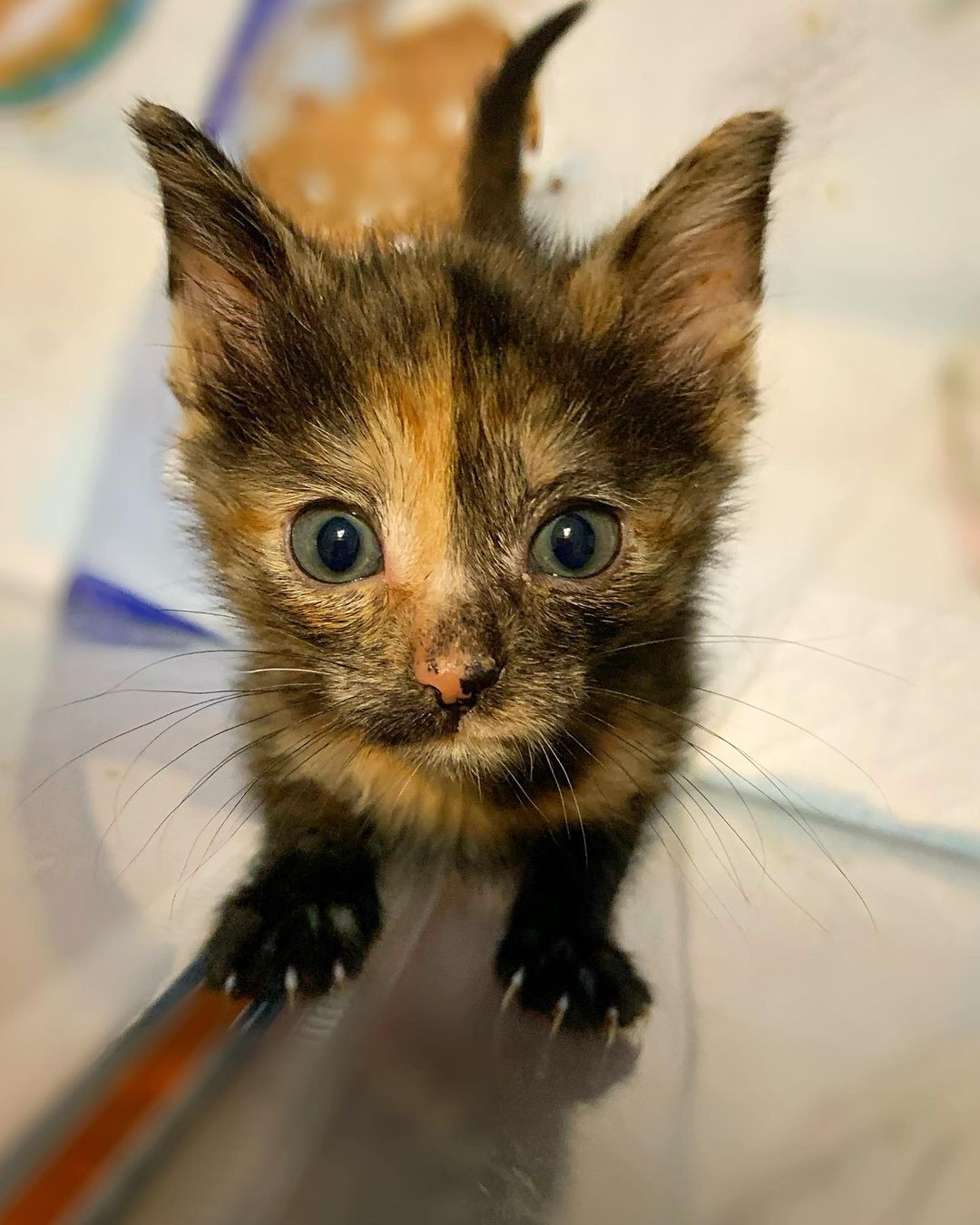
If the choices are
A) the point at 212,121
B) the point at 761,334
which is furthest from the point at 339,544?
the point at 212,121

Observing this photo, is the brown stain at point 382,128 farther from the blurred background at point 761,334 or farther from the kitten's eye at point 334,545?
the kitten's eye at point 334,545

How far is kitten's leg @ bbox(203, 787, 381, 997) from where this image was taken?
2.66ft

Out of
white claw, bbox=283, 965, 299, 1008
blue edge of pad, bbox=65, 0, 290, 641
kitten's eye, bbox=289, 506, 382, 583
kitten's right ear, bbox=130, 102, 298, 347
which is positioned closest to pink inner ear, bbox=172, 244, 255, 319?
kitten's right ear, bbox=130, 102, 298, 347

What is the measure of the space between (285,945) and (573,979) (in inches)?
10.0

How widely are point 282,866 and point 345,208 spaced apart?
0.84 metres

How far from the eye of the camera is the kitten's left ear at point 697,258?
773 mm

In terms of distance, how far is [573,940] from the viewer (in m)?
0.85

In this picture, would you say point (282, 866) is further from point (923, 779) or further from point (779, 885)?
point (923, 779)

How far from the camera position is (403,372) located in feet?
2.60

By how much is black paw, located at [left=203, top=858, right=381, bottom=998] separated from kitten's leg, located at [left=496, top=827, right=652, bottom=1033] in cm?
14

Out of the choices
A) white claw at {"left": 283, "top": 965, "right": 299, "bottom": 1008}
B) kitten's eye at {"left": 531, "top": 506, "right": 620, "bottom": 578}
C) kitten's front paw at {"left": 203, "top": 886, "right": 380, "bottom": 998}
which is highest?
kitten's eye at {"left": 531, "top": 506, "right": 620, "bottom": 578}

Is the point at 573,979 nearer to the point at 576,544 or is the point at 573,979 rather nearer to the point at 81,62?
the point at 576,544

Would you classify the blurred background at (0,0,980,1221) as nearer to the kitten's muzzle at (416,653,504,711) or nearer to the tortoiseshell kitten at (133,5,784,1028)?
the tortoiseshell kitten at (133,5,784,1028)

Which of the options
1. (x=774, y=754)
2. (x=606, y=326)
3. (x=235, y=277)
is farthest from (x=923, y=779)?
(x=235, y=277)
